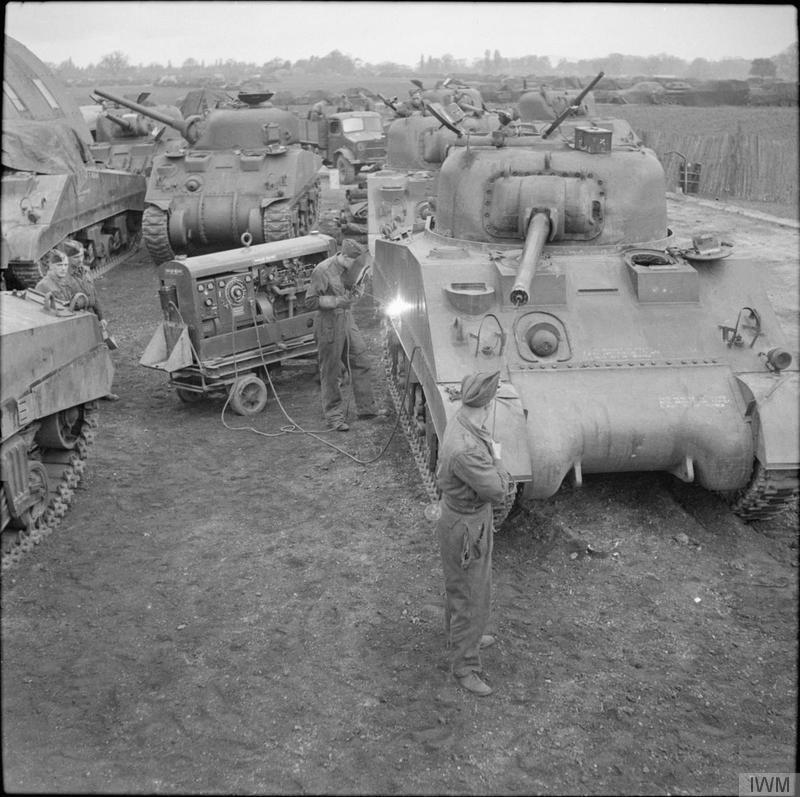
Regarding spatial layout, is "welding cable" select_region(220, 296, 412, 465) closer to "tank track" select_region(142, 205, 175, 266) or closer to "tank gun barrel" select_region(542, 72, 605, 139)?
"tank gun barrel" select_region(542, 72, 605, 139)

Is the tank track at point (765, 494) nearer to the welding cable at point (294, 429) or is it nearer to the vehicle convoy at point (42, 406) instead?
the welding cable at point (294, 429)

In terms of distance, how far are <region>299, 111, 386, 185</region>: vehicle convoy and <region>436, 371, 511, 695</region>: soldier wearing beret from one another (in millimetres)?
17982

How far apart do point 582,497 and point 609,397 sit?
1.02 m

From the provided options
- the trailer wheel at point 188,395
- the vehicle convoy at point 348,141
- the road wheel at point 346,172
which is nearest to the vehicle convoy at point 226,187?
the trailer wheel at point 188,395

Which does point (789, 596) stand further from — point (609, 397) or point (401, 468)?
point (401, 468)

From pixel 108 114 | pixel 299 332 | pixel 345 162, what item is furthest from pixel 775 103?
pixel 299 332

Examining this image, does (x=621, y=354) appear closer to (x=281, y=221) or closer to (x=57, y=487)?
(x=57, y=487)

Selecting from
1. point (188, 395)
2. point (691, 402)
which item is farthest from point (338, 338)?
point (691, 402)

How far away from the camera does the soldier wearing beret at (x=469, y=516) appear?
192 inches

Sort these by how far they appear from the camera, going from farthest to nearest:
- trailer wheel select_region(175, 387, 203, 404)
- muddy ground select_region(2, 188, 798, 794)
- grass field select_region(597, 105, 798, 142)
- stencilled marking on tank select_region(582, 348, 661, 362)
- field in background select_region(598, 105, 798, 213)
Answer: grass field select_region(597, 105, 798, 142)
field in background select_region(598, 105, 798, 213)
trailer wheel select_region(175, 387, 203, 404)
stencilled marking on tank select_region(582, 348, 661, 362)
muddy ground select_region(2, 188, 798, 794)

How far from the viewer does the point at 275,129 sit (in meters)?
16.3

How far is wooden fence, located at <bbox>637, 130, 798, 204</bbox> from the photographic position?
926 inches

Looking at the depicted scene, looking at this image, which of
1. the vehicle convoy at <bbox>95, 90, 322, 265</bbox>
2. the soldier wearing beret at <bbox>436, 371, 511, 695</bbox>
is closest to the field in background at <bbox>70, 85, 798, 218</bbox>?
the vehicle convoy at <bbox>95, 90, 322, 265</bbox>

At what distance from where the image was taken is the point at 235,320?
9.75 m
